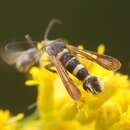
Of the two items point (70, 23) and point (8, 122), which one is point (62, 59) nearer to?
point (8, 122)

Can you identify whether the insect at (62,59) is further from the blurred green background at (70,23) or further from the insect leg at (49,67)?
the blurred green background at (70,23)

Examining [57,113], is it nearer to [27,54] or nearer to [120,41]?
[27,54]

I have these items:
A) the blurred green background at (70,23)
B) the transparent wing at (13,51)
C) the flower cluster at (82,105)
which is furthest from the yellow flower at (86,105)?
the blurred green background at (70,23)

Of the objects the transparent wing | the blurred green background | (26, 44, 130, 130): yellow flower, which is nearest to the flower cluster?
(26, 44, 130, 130): yellow flower

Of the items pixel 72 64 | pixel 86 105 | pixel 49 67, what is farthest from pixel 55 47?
pixel 86 105

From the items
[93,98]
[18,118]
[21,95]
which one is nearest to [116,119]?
[93,98]

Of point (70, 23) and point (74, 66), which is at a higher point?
point (74, 66)

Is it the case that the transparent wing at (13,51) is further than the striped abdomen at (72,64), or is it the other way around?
the transparent wing at (13,51)
